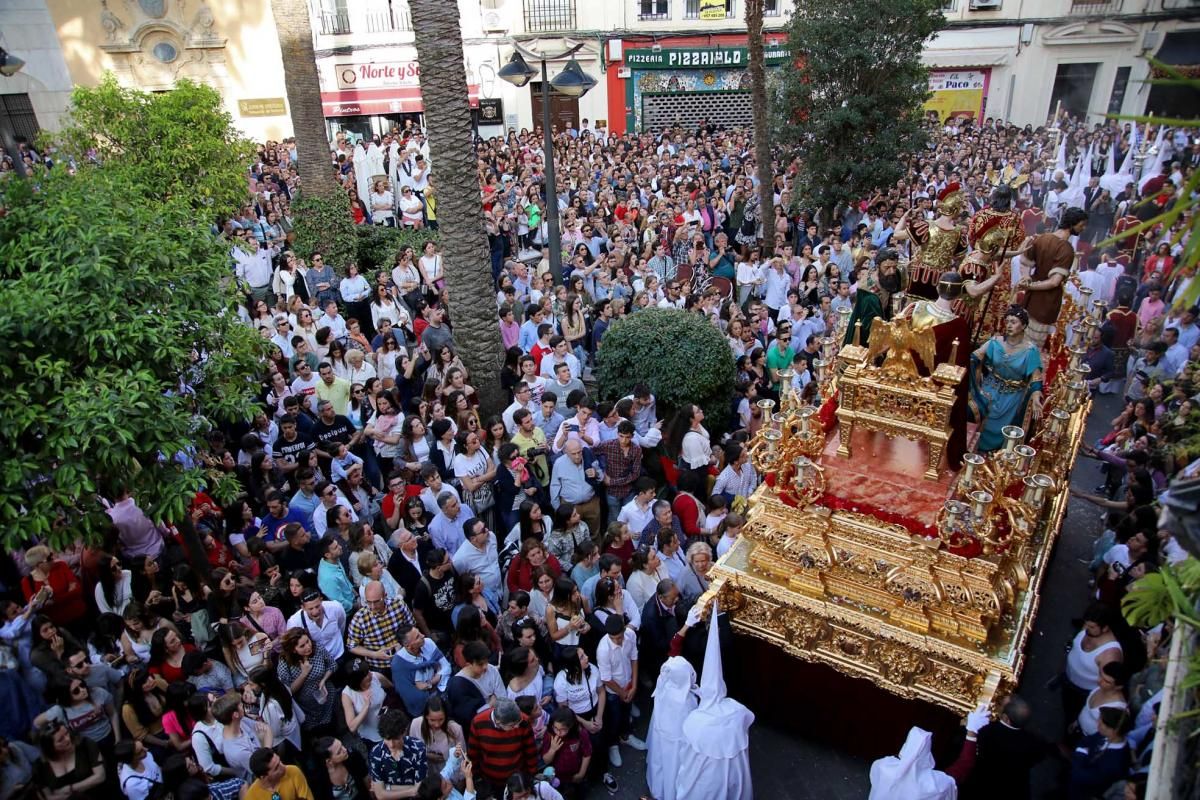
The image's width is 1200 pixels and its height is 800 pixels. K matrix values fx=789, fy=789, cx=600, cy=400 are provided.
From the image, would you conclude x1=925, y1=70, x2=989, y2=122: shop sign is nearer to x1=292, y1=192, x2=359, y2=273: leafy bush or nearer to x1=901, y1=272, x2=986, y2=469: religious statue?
x1=292, y1=192, x2=359, y2=273: leafy bush

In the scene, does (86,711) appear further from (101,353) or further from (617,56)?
(617,56)

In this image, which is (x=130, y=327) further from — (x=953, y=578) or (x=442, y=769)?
(x=953, y=578)

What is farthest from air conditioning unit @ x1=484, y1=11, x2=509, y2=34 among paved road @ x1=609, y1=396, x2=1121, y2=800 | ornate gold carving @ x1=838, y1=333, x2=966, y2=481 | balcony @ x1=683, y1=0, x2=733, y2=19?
paved road @ x1=609, y1=396, x2=1121, y2=800

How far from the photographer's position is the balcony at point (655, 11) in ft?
99.5

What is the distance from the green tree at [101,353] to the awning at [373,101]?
26.8 meters

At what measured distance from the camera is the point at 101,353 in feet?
17.8

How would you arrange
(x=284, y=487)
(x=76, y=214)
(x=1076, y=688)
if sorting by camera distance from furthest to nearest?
(x=284, y=487)
(x=1076, y=688)
(x=76, y=214)

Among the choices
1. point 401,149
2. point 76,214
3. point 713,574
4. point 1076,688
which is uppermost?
point 76,214

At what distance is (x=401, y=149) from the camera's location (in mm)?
18516

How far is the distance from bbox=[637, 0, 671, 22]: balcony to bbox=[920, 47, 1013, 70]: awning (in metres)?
9.92

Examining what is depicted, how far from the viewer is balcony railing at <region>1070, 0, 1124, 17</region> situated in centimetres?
2841

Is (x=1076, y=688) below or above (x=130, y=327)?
below

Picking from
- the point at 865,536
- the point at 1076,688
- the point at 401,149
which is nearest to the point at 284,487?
the point at 865,536

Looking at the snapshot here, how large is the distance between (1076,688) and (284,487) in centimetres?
743
